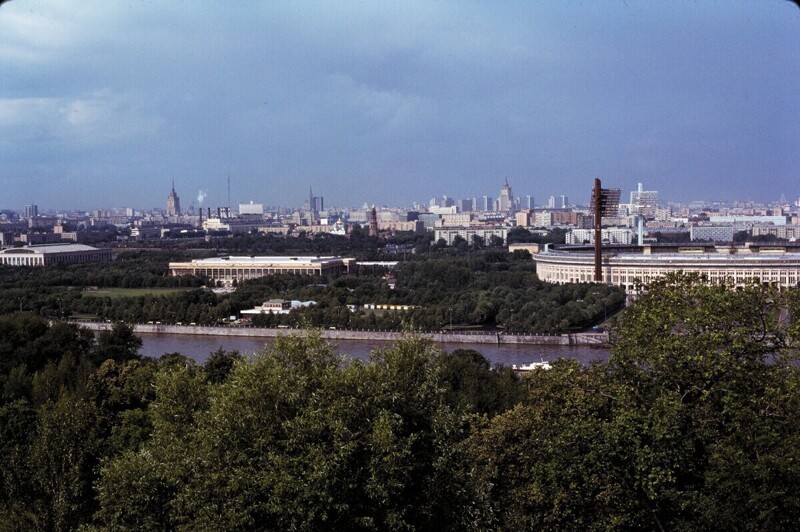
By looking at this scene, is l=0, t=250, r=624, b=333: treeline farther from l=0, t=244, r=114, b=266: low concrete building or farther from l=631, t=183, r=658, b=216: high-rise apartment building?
l=631, t=183, r=658, b=216: high-rise apartment building

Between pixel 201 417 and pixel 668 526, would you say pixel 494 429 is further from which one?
pixel 201 417

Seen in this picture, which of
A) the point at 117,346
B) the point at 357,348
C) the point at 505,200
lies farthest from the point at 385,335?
the point at 505,200

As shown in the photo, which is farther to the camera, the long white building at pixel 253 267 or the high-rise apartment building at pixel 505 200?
the high-rise apartment building at pixel 505 200

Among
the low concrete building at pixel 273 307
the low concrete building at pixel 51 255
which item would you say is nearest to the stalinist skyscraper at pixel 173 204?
the low concrete building at pixel 51 255

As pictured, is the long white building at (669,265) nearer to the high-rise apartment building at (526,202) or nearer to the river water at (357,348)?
the river water at (357,348)

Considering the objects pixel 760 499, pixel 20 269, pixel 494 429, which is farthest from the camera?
pixel 20 269

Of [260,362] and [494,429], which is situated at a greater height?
[260,362]

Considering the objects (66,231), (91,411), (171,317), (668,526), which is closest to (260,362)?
(668,526)

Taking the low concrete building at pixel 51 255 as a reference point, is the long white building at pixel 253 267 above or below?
below
